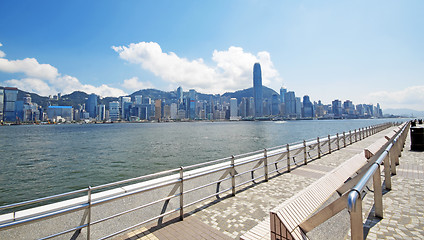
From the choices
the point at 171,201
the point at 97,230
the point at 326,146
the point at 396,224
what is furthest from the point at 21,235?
the point at 326,146

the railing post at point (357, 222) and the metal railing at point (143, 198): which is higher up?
the railing post at point (357, 222)

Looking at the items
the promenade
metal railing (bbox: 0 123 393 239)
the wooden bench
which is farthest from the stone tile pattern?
metal railing (bbox: 0 123 393 239)

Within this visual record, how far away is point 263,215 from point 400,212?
2770mm

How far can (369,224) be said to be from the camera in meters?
3.83

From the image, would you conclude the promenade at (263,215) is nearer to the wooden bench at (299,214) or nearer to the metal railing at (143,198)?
the metal railing at (143,198)

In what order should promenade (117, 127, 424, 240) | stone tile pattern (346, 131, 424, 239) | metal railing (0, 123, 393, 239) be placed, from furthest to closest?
promenade (117, 127, 424, 240) → stone tile pattern (346, 131, 424, 239) → metal railing (0, 123, 393, 239)

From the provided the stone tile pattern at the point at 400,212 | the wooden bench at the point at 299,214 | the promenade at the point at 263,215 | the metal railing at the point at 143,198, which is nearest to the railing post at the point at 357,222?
the wooden bench at the point at 299,214

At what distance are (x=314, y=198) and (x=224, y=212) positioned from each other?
2484 millimetres

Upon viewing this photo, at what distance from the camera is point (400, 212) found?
4.27 metres

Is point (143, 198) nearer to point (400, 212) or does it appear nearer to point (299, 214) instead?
point (299, 214)

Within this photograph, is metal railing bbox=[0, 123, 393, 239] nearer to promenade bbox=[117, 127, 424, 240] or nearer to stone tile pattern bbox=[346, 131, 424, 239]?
promenade bbox=[117, 127, 424, 240]

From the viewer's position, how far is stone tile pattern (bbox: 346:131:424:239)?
3508 mm

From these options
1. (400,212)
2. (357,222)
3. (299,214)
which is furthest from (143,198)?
(400,212)

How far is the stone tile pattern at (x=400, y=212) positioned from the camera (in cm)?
351
